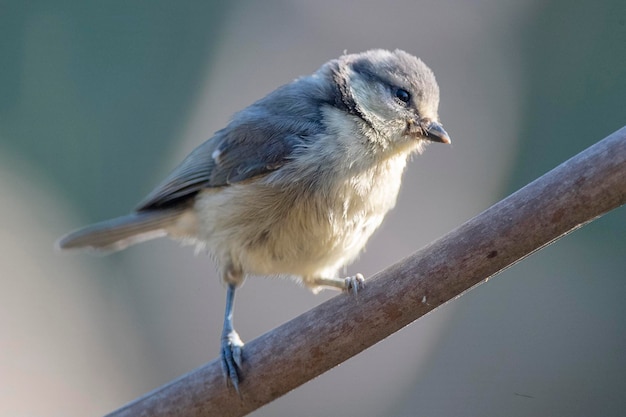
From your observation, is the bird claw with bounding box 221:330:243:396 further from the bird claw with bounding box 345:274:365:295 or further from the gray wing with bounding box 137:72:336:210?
the gray wing with bounding box 137:72:336:210

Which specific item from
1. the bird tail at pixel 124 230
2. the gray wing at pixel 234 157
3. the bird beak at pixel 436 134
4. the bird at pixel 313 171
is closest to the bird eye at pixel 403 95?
the bird at pixel 313 171

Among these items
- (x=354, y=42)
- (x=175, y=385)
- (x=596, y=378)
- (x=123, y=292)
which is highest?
(x=354, y=42)

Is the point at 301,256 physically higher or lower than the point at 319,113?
lower

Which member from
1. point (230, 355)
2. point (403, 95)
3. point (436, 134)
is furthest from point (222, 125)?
point (230, 355)

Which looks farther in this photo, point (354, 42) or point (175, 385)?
point (354, 42)

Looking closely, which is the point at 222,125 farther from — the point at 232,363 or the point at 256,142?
the point at 232,363

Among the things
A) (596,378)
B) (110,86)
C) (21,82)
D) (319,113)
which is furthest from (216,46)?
(596,378)

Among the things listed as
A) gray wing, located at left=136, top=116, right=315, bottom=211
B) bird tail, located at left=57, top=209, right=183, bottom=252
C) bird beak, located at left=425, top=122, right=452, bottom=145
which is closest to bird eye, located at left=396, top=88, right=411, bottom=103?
bird beak, located at left=425, top=122, right=452, bottom=145

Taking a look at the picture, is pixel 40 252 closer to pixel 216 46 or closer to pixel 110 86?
pixel 110 86

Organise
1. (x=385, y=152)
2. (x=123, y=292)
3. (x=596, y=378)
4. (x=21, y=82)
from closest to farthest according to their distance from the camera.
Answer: (x=385, y=152)
(x=596, y=378)
(x=123, y=292)
(x=21, y=82)

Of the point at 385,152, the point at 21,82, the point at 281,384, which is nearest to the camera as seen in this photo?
the point at 281,384
